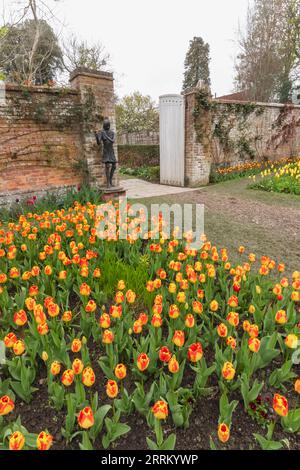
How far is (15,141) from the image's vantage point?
5.89 meters

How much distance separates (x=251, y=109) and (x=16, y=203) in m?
9.42

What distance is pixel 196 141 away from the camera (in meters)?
9.24

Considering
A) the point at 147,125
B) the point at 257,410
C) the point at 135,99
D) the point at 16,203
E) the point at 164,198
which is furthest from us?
the point at 135,99

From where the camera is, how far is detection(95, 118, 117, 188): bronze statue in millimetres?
6418

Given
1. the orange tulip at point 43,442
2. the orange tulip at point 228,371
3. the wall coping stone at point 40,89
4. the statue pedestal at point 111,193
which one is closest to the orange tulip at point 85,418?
the orange tulip at point 43,442

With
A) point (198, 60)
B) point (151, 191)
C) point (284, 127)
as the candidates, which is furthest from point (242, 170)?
point (198, 60)

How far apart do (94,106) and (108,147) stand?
99 cm

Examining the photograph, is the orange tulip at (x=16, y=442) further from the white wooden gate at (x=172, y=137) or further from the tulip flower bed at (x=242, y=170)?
the tulip flower bed at (x=242, y=170)

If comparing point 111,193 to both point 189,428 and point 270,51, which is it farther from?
point 270,51

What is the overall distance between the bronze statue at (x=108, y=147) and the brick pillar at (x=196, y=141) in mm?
3412

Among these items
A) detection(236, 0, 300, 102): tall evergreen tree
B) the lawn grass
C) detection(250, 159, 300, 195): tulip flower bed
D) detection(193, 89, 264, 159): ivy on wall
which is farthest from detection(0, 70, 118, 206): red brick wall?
detection(236, 0, 300, 102): tall evergreen tree

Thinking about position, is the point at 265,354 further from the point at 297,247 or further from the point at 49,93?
the point at 49,93

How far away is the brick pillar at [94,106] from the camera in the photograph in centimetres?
648
